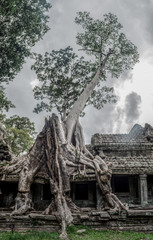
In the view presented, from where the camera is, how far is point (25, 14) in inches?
489

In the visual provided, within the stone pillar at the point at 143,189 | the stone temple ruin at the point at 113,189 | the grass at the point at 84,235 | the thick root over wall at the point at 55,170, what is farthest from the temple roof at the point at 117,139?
the grass at the point at 84,235

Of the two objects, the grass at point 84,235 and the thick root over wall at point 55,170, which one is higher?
the thick root over wall at point 55,170

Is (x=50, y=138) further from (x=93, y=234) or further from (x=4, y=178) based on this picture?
(x=93, y=234)

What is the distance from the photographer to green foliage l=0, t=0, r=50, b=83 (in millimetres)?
12211

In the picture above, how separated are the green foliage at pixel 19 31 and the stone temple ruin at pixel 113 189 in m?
4.65

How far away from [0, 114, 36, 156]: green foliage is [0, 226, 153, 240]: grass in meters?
17.6

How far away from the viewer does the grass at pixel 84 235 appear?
5855 millimetres

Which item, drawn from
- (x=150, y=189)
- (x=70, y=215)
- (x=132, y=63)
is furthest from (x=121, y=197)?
(x=132, y=63)

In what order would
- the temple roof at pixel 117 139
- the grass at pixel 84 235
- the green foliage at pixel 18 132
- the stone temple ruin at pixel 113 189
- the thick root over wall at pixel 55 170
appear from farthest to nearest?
1. the green foliage at pixel 18 132
2. the temple roof at pixel 117 139
3. the thick root over wall at pixel 55 170
4. the stone temple ruin at pixel 113 189
5. the grass at pixel 84 235

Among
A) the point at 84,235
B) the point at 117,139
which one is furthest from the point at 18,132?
the point at 84,235

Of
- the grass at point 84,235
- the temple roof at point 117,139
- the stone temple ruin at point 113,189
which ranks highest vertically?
the temple roof at point 117,139

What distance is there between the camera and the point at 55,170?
8562 mm

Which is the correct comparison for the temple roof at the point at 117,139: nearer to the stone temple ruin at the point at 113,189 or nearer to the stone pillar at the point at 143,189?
the stone temple ruin at the point at 113,189

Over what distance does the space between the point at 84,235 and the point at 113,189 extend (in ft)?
17.3
